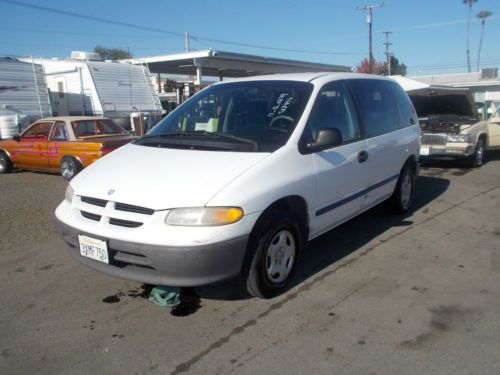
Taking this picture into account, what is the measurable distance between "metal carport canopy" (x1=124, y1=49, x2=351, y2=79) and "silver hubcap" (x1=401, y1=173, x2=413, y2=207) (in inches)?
533

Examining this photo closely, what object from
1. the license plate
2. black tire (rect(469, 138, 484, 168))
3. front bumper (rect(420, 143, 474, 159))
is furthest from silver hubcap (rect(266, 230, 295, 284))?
black tire (rect(469, 138, 484, 168))

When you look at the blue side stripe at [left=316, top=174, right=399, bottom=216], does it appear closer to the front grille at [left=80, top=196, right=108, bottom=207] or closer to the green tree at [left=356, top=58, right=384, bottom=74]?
the front grille at [left=80, top=196, right=108, bottom=207]

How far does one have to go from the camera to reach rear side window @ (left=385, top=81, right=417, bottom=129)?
5805 mm

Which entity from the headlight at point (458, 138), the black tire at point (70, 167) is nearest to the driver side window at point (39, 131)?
the black tire at point (70, 167)

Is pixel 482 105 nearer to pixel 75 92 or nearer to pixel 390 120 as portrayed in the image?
pixel 390 120

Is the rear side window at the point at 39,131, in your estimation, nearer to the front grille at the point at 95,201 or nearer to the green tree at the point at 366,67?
the front grille at the point at 95,201

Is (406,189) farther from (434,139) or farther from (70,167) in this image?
(70,167)

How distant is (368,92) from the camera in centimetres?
509

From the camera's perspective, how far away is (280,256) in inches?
142

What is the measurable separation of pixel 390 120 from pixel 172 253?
11.8 feet

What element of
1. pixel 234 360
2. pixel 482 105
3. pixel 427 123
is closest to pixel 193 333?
pixel 234 360

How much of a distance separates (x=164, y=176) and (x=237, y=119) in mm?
1170

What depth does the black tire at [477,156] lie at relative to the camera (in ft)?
34.1

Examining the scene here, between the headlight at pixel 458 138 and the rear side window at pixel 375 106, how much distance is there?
4962 millimetres
